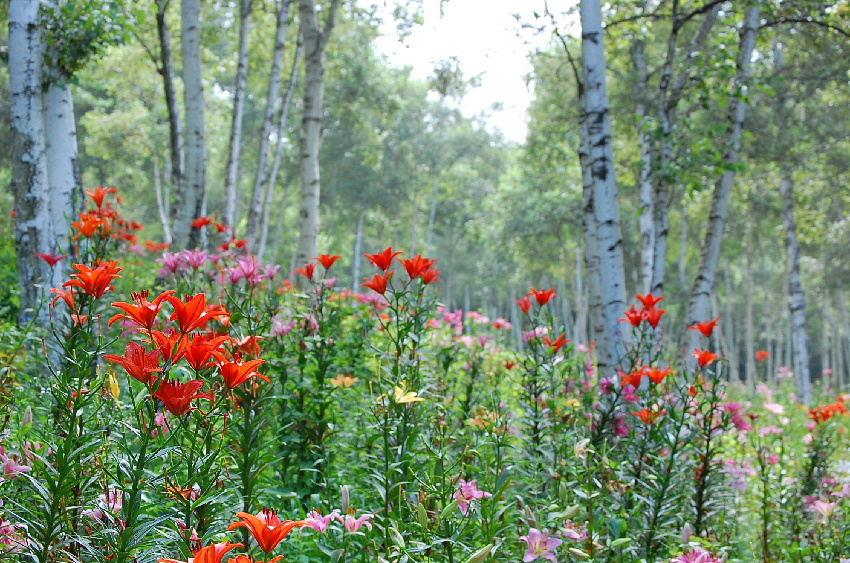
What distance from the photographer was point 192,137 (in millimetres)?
6562

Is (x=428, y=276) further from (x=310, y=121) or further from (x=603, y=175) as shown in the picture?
(x=310, y=121)

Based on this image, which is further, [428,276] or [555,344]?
[555,344]

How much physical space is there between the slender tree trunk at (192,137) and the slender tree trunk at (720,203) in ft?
17.9

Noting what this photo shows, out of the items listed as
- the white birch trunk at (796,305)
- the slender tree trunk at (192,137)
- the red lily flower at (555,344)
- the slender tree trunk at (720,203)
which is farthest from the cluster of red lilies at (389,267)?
the white birch trunk at (796,305)

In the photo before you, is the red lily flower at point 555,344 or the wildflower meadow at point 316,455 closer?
the wildflower meadow at point 316,455

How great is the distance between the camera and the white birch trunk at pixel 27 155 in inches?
147

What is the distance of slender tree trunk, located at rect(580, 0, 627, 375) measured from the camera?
395 cm

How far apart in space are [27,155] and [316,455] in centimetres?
293

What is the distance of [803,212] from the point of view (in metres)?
14.2

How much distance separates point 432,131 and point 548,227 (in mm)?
13777

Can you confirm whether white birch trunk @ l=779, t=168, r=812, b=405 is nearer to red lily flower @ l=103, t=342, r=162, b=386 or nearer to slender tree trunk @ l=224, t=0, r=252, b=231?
slender tree trunk @ l=224, t=0, r=252, b=231

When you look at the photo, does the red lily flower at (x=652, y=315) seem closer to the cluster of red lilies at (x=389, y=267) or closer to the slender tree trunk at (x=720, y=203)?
the cluster of red lilies at (x=389, y=267)

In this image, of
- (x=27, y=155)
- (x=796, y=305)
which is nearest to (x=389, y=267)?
(x=27, y=155)

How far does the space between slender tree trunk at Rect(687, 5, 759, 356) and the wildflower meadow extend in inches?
82.3
